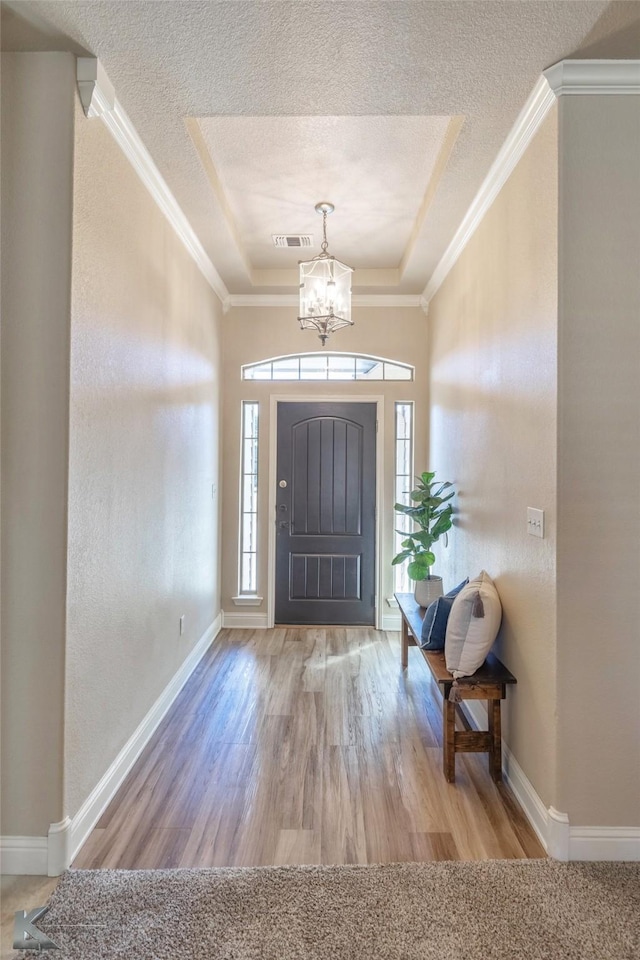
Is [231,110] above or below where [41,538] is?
above

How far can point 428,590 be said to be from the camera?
3416mm

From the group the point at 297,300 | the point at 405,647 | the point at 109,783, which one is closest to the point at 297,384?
the point at 297,300

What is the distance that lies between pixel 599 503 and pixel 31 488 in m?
2.02

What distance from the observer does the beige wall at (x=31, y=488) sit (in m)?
1.75

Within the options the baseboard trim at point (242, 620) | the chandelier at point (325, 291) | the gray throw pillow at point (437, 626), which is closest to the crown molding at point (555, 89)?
the chandelier at point (325, 291)

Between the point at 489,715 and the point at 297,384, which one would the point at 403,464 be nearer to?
the point at 297,384

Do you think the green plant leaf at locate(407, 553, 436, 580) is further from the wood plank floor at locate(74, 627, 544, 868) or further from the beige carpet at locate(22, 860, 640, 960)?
the beige carpet at locate(22, 860, 640, 960)

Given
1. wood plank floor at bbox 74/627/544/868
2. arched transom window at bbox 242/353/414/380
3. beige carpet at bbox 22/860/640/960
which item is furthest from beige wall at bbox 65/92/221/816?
arched transom window at bbox 242/353/414/380

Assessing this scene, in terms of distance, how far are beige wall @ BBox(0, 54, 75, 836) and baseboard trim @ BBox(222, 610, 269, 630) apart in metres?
2.67

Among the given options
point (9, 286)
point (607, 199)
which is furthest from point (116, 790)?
point (607, 199)

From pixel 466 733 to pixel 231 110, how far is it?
289 centimetres

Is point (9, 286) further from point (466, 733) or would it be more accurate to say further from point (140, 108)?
point (466, 733)

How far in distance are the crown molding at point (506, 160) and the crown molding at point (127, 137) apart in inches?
64.8

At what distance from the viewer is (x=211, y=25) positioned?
66.5 inches
